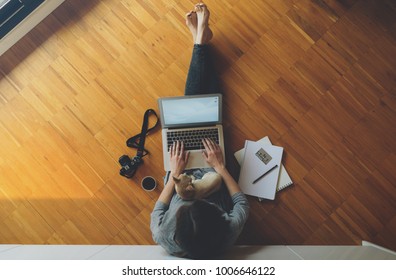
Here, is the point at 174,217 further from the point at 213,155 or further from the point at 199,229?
the point at 213,155

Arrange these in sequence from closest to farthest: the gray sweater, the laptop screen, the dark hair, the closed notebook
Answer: the dark hair
the gray sweater
the laptop screen
the closed notebook

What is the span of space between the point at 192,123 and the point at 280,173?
0.55 m

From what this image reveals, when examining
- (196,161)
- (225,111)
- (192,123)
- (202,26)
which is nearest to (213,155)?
(196,161)

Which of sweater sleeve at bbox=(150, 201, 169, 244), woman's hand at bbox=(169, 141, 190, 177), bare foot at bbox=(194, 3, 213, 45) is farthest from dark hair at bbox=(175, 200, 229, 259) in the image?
bare foot at bbox=(194, 3, 213, 45)

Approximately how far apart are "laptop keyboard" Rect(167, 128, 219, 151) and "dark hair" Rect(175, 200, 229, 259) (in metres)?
0.52

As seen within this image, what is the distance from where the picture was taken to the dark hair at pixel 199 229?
48.9 inches

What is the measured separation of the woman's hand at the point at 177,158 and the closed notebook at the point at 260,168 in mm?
333

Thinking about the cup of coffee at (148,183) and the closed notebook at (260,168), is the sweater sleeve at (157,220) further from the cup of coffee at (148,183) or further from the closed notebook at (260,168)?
the closed notebook at (260,168)

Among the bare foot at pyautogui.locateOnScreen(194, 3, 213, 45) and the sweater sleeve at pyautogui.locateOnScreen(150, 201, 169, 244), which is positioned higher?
the bare foot at pyautogui.locateOnScreen(194, 3, 213, 45)

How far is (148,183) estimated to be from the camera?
1838mm

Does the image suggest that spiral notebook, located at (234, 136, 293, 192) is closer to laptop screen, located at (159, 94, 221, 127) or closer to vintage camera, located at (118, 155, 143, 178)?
laptop screen, located at (159, 94, 221, 127)

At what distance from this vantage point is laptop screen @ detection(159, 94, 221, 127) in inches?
66.7

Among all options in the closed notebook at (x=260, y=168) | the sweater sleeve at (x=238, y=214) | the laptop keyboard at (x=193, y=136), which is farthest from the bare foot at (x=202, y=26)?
the sweater sleeve at (x=238, y=214)
